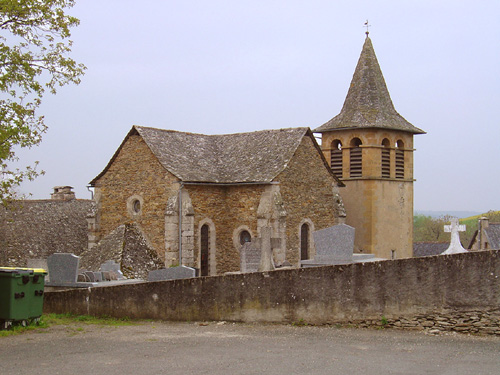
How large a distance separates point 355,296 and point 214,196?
1668 centimetres

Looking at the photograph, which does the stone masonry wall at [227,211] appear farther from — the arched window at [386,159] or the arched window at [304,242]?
the arched window at [386,159]

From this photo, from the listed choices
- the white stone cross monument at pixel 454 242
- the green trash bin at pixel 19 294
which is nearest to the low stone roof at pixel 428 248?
the white stone cross monument at pixel 454 242

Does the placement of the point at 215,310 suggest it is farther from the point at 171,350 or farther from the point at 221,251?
the point at 221,251

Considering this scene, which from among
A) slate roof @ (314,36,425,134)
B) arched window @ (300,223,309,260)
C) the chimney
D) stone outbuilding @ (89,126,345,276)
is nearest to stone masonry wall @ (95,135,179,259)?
stone outbuilding @ (89,126,345,276)

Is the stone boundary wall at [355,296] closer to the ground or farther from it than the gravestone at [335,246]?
closer to the ground

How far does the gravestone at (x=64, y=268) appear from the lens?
706 inches

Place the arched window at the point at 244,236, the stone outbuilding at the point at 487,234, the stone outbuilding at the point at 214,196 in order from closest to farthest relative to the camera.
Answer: the stone outbuilding at the point at 214,196
the arched window at the point at 244,236
the stone outbuilding at the point at 487,234

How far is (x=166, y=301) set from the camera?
1441 centimetres

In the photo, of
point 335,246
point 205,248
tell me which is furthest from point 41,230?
point 335,246

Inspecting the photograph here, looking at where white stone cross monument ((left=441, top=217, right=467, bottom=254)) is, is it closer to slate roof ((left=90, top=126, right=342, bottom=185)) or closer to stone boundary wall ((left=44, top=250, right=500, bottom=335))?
stone boundary wall ((left=44, top=250, right=500, bottom=335))

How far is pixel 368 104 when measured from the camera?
1318 inches

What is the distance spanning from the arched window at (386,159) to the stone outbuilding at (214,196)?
12.4ft

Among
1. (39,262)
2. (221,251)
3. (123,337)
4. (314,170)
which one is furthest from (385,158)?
(123,337)

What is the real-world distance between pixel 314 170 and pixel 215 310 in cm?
1646
